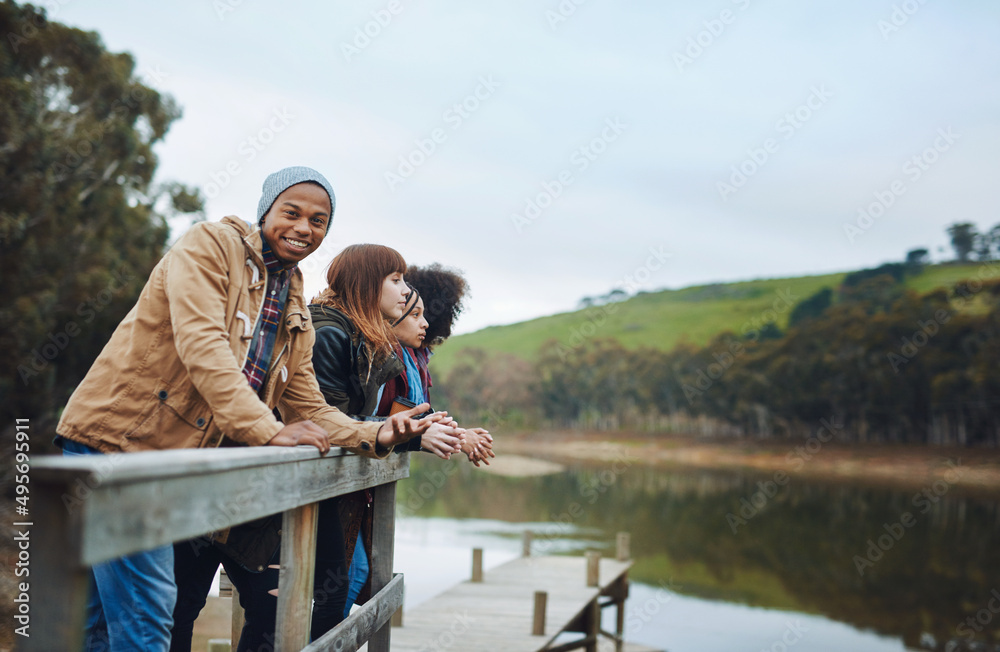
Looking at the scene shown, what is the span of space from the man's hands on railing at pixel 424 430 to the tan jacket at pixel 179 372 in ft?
1.39

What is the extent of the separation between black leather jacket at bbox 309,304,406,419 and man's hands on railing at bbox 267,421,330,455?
70cm

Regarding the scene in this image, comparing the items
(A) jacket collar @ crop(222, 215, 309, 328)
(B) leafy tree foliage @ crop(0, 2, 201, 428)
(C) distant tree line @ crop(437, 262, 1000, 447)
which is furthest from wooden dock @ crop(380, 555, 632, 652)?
(C) distant tree line @ crop(437, 262, 1000, 447)

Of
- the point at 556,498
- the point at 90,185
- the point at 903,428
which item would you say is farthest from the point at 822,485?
the point at 90,185

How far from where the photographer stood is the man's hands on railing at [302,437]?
80.8 inches

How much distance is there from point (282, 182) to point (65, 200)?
18561mm

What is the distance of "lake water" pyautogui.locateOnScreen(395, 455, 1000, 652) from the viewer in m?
18.6

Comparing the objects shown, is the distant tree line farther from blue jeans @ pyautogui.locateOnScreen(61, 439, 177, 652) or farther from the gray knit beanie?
blue jeans @ pyautogui.locateOnScreen(61, 439, 177, 652)

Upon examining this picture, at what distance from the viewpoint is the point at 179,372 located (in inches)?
81.3

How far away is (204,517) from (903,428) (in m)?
56.8

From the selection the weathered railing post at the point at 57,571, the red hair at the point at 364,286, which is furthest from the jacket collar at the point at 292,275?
the weathered railing post at the point at 57,571

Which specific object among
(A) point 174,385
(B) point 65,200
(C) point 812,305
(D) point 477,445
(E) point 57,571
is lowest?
(E) point 57,571

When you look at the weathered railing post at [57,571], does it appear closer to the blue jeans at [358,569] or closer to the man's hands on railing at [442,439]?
the man's hands on railing at [442,439]

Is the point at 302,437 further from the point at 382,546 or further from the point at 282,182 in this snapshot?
the point at 382,546

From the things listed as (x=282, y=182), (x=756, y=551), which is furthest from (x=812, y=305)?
(x=282, y=182)
